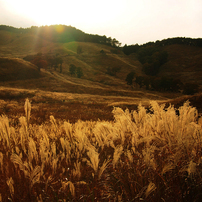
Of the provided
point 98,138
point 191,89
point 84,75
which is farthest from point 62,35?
point 98,138

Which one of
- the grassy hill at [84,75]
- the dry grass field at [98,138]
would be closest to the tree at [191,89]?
the grassy hill at [84,75]

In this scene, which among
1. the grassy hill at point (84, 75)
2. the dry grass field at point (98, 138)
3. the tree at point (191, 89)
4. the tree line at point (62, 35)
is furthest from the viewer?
the tree line at point (62, 35)

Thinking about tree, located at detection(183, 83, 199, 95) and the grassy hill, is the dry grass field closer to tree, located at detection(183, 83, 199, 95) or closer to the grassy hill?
the grassy hill

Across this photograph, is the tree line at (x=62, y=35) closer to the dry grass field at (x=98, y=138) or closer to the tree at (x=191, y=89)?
the dry grass field at (x=98, y=138)

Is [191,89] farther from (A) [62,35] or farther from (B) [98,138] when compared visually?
(A) [62,35]

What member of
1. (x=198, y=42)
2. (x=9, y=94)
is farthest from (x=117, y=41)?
(x=9, y=94)

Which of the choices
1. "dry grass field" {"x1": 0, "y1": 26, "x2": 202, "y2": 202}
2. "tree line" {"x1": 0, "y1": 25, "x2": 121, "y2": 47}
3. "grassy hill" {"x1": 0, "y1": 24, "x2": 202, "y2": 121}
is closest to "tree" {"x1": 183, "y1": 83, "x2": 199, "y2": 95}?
"grassy hill" {"x1": 0, "y1": 24, "x2": 202, "y2": 121}

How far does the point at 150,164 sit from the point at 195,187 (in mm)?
365

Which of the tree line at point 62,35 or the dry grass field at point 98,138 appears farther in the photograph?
the tree line at point 62,35

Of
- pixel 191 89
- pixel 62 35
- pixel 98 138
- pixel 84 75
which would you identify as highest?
pixel 62 35

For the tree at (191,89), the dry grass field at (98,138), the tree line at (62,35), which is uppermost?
the tree line at (62,35)

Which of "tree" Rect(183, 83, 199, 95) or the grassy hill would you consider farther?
"tree" Rect(183, 83, 199, 95)

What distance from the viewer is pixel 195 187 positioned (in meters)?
1.18

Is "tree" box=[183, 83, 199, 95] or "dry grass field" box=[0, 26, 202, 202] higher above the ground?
"tree" box=[183, 83, 199, 95]
